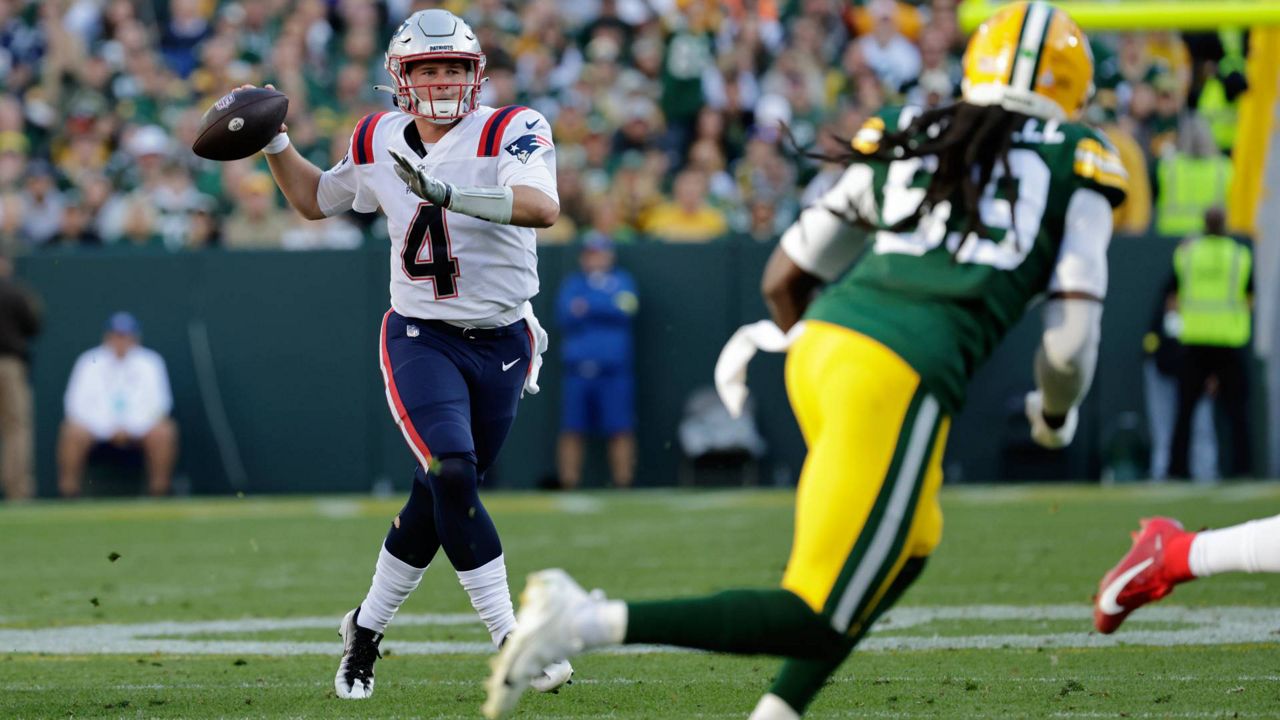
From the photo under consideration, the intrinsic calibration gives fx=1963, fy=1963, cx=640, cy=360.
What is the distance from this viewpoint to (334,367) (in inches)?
507

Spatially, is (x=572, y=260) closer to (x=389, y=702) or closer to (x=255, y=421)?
(x=255, y=421)

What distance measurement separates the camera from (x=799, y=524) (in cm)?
340

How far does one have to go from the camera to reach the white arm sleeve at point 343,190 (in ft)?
17.1

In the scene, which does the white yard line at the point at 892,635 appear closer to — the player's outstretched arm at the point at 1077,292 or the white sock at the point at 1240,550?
the white sock at the point at 1240,550

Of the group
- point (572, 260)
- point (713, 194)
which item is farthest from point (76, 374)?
point (713, 194)

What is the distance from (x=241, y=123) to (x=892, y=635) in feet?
8.13

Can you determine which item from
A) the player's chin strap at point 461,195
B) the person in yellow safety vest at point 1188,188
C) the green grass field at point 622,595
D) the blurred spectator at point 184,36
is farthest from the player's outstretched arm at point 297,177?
the blurred spectator at point 184,36

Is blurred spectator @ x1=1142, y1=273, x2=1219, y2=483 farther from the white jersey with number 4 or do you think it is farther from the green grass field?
the white jersey with number 4

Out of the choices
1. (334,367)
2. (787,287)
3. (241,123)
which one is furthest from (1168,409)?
(787,287)

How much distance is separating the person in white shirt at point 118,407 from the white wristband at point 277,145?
7.73 metres

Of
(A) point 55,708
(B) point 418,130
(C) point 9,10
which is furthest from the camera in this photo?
(C) point 9,10

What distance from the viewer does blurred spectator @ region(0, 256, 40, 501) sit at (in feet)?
40.8

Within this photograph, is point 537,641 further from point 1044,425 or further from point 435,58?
point 435,58

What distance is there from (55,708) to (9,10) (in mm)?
11692
